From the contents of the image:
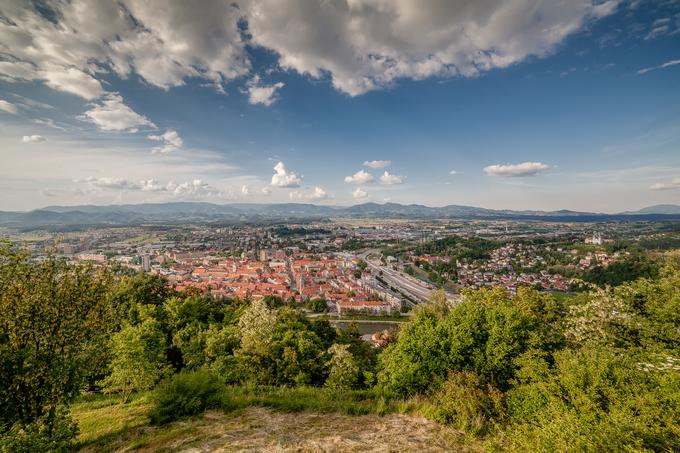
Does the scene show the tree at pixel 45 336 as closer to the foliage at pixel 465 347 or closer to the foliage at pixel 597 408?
the foliage at pixel 597 408

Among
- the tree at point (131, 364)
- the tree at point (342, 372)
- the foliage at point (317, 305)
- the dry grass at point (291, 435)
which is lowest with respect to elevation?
the foliage at point (317, 305)

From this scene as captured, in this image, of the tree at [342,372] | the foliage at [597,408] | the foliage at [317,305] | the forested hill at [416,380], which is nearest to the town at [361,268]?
the foliage at [317,305]

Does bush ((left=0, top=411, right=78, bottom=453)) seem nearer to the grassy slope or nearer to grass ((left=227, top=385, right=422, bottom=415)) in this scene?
the grassy slope

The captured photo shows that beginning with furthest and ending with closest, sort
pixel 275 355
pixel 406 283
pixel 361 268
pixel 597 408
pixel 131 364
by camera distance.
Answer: pixel 361 268, pixel 406 283, pixel 275 355, pixel 131 364, pixel 597 408

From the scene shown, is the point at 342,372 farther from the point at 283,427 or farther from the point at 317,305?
the point at 317,305

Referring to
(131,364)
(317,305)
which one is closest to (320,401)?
(131,364)

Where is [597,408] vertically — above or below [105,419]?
above
